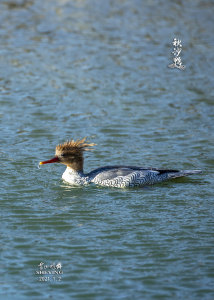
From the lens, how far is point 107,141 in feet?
49.1

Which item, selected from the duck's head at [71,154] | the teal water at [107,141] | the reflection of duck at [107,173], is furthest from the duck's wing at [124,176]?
the duck's head at [71,154]

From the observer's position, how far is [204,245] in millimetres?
9898

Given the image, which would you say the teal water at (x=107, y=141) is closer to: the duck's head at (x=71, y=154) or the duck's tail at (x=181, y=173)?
the duck's tail at (x=181, y=173)

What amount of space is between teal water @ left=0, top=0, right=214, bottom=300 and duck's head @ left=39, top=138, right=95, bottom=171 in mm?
412

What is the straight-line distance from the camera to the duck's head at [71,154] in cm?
1256

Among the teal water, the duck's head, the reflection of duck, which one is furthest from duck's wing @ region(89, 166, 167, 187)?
the duck's head

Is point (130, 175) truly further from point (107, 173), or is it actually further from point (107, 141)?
point (107, 141)

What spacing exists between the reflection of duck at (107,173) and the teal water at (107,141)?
7.3 inches

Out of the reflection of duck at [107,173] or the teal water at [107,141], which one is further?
the reflection of duck at [107,173]

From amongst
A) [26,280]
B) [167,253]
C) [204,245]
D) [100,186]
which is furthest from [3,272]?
[100,186]

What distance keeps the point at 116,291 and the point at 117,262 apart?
0.80 metres

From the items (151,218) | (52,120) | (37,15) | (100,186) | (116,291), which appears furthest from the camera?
(37,15)

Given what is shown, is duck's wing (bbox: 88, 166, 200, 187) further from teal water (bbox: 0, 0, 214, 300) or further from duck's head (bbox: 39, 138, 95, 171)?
duck's head (bbox: 39, 138, 95, 171)

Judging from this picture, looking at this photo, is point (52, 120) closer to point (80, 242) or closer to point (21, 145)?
point (21, 145)
